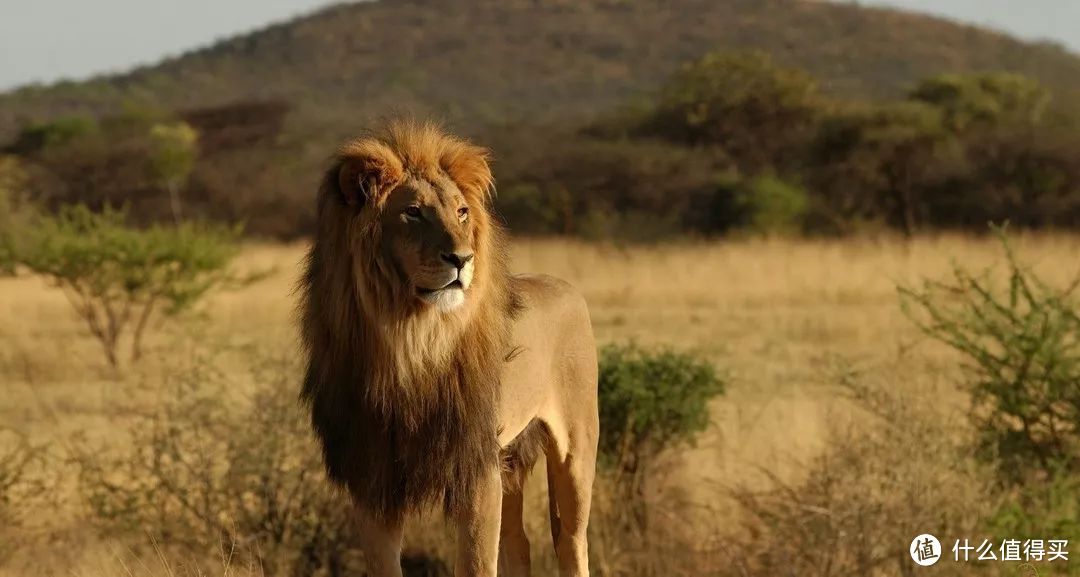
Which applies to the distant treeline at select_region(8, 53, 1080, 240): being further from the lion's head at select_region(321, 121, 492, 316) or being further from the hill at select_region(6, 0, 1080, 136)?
the hill at select_region(6, 0, 1080, 136)

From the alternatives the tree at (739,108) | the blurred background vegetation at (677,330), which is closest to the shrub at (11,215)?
the blurred background vegetation at (677,330)

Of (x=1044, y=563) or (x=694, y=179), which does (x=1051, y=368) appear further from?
(x=694, y=179)

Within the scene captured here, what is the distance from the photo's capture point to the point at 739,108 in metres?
45.6

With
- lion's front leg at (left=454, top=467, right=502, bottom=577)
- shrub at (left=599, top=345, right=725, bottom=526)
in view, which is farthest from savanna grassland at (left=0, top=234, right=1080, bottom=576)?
lion's front leg at (left=454, top=467, right=502, bottom=577)

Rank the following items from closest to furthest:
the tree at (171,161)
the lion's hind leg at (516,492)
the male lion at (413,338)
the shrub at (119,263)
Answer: the male lion at (413,338), the lion's hind leg at (516,492), the shrub at (119,263), the tree at (171,161)

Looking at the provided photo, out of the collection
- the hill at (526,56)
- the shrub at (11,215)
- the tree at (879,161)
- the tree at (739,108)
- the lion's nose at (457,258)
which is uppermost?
the hill at (526,56)

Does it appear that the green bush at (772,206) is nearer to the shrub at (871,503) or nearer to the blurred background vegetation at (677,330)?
the blurred background vegetation at (677,330)

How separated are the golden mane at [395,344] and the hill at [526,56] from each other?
69194 millimetres

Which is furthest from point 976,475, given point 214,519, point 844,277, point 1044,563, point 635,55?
point 635,55

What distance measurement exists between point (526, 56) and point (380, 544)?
88128 mm

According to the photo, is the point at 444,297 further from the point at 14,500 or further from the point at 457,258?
the point at 14,500

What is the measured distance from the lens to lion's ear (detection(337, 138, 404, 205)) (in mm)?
4734

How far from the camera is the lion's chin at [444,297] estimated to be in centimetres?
464

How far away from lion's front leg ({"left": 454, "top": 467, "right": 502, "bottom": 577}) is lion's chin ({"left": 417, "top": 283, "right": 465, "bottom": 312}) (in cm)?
68
